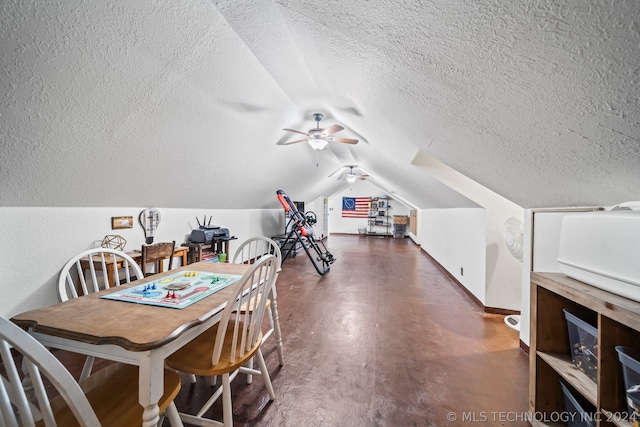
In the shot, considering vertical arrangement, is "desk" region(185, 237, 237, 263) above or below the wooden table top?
below

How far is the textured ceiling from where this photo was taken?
0.70 metres

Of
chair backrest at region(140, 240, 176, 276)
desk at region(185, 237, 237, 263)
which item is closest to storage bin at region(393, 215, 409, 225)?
desk at region(185, 237, 237, 263)

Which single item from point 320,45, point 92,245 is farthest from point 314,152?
point 92,245

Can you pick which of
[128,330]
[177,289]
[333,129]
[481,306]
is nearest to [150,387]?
[128,330]

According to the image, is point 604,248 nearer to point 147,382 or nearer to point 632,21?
point 632,21

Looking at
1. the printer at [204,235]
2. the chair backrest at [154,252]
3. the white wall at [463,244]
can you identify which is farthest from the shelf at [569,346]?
the printer at [204,235]

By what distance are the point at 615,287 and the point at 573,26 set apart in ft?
3.00

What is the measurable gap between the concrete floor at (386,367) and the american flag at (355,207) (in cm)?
758

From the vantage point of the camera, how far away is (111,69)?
52.7 inches

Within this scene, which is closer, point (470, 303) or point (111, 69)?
point (111, 69)

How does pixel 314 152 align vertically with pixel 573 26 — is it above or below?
above

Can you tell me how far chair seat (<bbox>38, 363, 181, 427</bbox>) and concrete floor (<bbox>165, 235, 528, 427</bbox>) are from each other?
546 millimetres

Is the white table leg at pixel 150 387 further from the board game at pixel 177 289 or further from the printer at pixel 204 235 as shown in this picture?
the printer at pixel 204 235

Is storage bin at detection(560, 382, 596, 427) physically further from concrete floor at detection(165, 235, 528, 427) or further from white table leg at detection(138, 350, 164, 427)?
white table leg at detection(138, 350, 164, 427)
